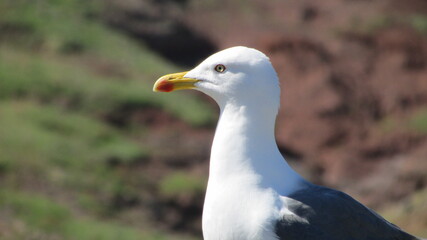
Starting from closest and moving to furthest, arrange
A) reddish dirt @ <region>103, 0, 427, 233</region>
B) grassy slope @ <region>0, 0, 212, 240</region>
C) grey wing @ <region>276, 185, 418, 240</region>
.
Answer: grey wing @ <region>276, 185, 418, 240</region>
grassy slope @ <region>0, 0, 212, 240</region>
reddish dirt @ <region>103, 0, 427, 233</region>

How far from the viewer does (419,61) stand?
25.0 meters

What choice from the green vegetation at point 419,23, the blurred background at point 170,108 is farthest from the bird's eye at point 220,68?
the green vegetation at point 419,23

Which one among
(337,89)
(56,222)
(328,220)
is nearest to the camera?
(328,220)

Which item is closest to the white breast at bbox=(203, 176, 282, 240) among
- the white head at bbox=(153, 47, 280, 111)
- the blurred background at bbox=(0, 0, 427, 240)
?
the white head at bbox=(153, 47, 280, 111)

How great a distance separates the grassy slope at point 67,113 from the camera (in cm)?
1318

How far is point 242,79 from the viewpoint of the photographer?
6258mm

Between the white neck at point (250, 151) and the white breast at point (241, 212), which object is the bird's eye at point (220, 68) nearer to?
the white neck at point (250, 151)

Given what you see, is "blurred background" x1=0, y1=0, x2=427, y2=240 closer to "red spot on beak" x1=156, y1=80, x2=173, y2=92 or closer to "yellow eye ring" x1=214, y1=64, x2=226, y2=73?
"red spot on beak" x1=156, y1=80, x2=173, y2=92

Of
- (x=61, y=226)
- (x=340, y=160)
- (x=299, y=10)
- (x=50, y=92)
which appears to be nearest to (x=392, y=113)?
(x=340, y=160)

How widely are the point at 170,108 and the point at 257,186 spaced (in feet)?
42.2

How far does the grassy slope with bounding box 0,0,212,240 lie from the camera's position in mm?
13180

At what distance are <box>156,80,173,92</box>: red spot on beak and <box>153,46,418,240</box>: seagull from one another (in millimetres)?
354

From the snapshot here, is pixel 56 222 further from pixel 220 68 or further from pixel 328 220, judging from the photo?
pixel 328 220

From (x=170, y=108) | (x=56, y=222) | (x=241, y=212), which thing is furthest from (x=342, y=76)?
(x=241, y=212)
